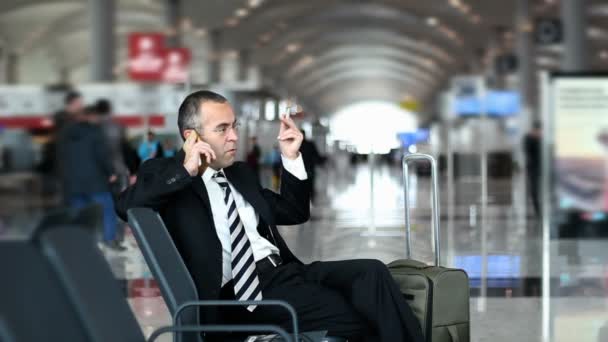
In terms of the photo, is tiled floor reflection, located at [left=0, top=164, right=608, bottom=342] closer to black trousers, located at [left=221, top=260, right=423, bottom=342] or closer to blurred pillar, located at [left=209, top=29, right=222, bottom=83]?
black trousers, located at [left=221, top=260, right=423, bottom=342]

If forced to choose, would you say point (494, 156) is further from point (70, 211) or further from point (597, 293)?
point (70, 211)

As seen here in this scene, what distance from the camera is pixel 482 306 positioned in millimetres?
7961

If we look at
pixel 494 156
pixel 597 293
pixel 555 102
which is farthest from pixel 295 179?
pixel 494 156

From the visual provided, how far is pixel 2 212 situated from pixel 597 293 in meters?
14.3

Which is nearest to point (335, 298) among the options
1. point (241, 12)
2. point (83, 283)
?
point (83, 283)

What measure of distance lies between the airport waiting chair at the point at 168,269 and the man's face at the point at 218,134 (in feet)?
1.56

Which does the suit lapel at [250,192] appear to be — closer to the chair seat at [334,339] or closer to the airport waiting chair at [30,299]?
the chair seat at [334,339]

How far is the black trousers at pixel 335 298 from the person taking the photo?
160 inches

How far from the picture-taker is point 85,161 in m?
11.8

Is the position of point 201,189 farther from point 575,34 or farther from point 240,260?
point 575,34

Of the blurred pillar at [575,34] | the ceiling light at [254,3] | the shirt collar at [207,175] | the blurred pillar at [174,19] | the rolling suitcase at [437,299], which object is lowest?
the rolling suitcase at [437,299]

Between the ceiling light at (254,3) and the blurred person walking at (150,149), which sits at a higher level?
the ceiling light at (254,3)

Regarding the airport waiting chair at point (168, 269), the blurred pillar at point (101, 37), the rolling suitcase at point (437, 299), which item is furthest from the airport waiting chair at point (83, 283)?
the blurred pillar at point (101, 37)

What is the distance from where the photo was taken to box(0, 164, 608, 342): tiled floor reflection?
7332 mm
